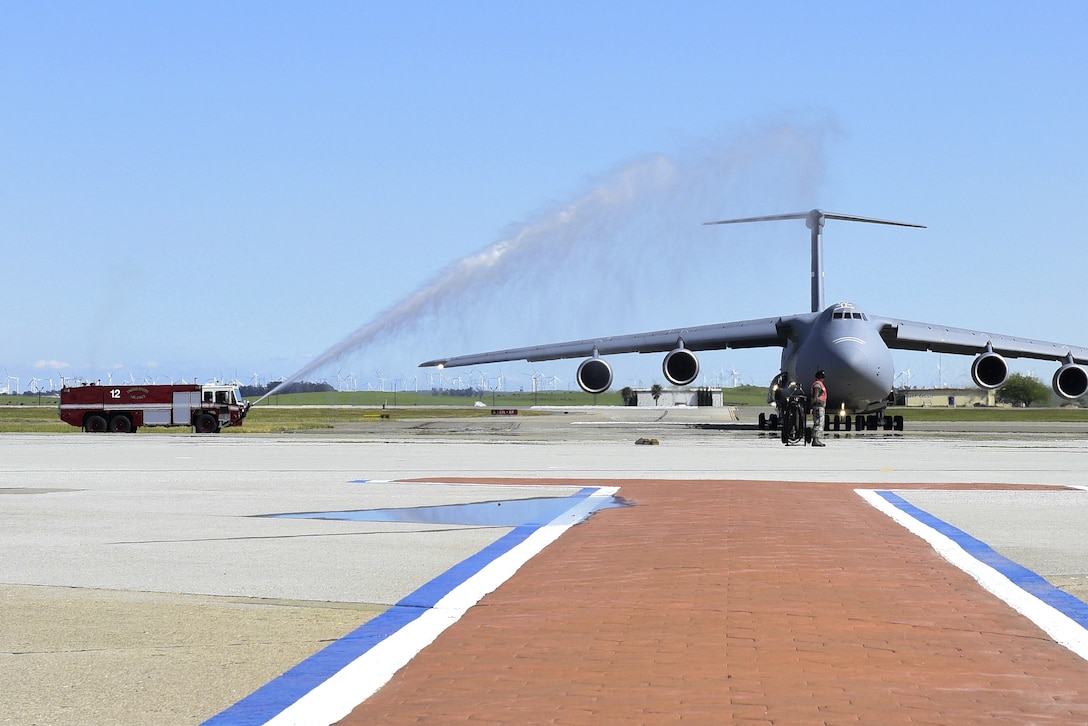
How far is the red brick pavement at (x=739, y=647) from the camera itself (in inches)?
204

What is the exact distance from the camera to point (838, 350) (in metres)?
36.0

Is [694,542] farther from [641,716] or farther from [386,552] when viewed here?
[641,716]

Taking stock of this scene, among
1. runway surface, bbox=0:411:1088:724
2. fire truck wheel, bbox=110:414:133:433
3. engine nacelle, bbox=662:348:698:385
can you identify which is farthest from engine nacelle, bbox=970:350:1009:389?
fire truck wheel, bbox=110:414:133:433

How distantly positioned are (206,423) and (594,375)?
15634 millimetres

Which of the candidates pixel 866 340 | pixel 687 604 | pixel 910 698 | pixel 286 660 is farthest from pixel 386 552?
pixel 866 340

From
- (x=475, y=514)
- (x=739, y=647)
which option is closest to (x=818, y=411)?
(x=475, y=514)

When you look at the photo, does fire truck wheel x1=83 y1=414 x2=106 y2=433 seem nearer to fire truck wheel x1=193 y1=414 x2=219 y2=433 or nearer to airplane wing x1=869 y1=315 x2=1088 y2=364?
fire truck wheel x1=193 y1=414 x2=219 y2=433

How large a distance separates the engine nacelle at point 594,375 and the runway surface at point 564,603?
2438cm

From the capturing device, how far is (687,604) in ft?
25.2

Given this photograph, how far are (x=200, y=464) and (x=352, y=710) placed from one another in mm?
17937

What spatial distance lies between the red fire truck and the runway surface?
31.9m

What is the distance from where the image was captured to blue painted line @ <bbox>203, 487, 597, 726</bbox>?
5.16 m

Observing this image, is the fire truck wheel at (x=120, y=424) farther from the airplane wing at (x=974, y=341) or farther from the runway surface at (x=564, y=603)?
the runway surface at (x=564, y=603)

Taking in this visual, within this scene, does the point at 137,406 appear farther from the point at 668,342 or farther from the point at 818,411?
the point at 818,411
